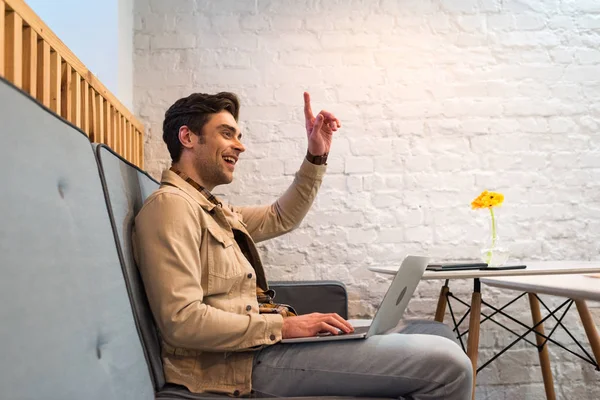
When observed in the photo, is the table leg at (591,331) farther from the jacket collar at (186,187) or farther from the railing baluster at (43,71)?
the railing baluster at (43,71)

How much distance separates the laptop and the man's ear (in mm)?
673

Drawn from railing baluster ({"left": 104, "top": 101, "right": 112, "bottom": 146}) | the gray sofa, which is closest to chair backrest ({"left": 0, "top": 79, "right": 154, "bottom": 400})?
the gray sofa

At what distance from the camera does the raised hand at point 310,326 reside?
126cm

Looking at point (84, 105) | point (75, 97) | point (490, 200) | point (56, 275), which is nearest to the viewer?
point (56, 275)

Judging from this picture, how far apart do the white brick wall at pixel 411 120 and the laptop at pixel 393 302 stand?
1.33 m

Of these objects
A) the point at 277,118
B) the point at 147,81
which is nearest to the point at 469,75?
the point at 277,118

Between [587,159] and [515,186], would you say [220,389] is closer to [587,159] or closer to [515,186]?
[515,186]

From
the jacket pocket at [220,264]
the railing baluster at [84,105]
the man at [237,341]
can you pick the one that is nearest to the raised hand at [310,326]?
the man at [237,341]

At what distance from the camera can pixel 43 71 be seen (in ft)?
4.39

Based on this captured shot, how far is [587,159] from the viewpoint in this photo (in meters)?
2.82

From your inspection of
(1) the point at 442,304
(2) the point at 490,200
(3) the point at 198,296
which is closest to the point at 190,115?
(3) the point at 198,296

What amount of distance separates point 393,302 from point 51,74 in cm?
103

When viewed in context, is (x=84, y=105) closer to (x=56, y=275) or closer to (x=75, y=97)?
(x=75, y=97)

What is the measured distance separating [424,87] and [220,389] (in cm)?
207
